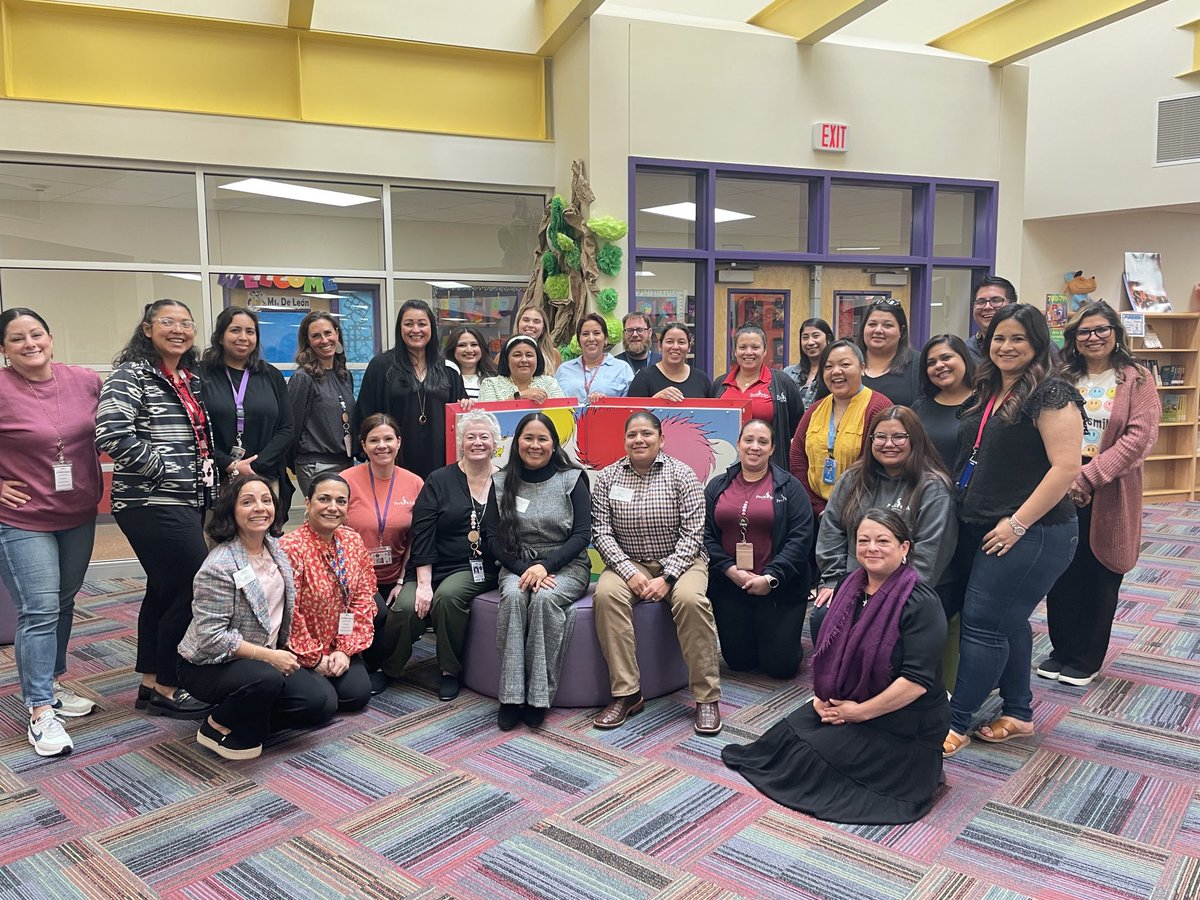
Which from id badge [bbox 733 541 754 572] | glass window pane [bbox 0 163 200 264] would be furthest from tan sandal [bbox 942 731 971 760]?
glass window pane [bbox 0 163 200 264]

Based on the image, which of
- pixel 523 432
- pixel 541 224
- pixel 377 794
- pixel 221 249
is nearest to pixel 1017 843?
pixel 377 794

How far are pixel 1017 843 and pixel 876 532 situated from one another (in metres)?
1.01

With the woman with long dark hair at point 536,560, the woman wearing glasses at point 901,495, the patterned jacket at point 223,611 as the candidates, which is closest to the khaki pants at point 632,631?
the woman with long dark hair at point 536,560

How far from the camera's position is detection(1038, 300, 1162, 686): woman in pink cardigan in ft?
11.6

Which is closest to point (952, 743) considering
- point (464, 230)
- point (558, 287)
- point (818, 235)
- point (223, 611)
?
point (223, 611)

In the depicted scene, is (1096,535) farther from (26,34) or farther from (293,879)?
(26,34)

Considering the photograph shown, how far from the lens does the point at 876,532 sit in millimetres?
2676

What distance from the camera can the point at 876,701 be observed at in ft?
8.67

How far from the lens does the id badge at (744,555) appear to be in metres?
3.77

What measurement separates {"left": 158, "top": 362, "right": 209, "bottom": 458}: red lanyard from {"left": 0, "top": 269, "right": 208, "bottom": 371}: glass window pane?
243cm

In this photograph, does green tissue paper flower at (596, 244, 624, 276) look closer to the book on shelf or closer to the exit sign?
the exit sign

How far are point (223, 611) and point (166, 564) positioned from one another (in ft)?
1.52

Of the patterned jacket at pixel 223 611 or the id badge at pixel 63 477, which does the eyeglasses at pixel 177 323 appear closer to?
the id badge at pixel 63 477

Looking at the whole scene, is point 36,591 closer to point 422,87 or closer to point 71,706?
point 71,706
